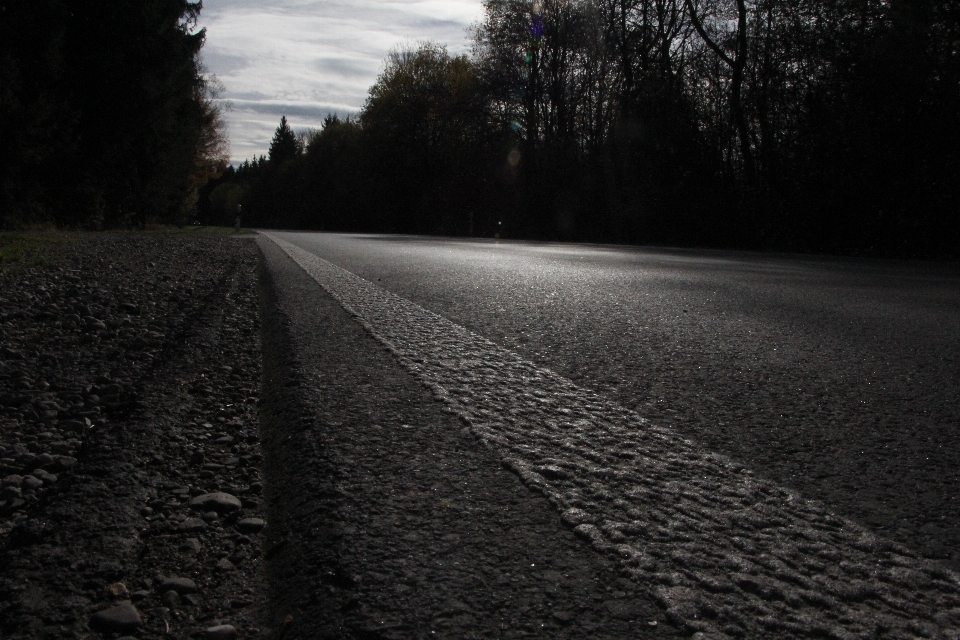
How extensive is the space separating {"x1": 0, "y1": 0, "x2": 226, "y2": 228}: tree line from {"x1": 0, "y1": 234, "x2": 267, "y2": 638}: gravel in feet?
44.0

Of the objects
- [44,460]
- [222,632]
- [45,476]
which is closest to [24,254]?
[44,460]

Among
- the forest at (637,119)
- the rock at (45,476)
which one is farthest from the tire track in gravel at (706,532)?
the forest at (637,119)

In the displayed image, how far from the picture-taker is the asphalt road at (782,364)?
174cm

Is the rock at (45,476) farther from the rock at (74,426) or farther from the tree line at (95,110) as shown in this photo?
the tree line at (95,110)

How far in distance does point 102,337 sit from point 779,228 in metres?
15.5

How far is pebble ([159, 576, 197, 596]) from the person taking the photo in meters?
1.22

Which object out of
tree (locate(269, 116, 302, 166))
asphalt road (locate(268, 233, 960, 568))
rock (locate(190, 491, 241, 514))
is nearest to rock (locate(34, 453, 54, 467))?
Answer: rock (locate(190, 491, 241, 514))

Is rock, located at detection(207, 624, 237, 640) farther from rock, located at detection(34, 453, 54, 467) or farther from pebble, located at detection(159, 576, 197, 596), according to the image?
rock, located at detection(34, 453, 54, 467)

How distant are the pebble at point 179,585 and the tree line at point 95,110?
16.2 m

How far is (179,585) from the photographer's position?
123 cm

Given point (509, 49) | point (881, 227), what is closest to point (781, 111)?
point (881, 227)

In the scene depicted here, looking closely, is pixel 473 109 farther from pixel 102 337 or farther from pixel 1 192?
pixel 102 337

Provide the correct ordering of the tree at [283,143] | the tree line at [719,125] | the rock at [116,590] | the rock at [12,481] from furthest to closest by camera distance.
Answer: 1. the tree at [283,143]
2. the tree line at [719,125]
3. the rock at [12,481]
4. the rock at [116,590]

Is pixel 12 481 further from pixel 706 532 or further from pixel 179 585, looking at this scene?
pixel 706 532
